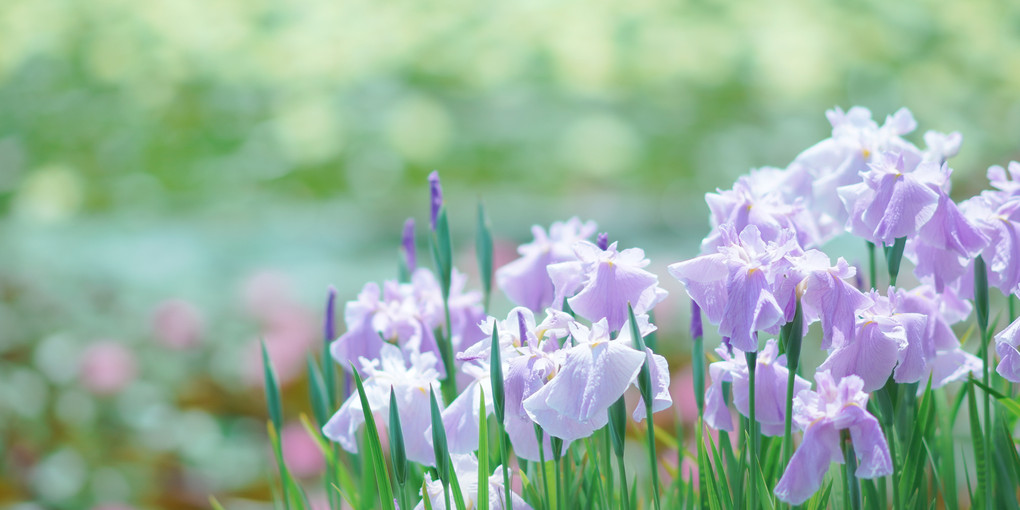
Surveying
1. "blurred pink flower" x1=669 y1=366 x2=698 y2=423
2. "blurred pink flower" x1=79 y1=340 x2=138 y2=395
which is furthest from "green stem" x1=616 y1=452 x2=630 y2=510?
"blurred pink flower" x1=79 y1=340 x2=138 y2=395

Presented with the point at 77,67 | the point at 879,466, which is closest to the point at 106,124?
the point at 77,67

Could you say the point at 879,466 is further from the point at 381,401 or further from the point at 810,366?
the point at 810,366

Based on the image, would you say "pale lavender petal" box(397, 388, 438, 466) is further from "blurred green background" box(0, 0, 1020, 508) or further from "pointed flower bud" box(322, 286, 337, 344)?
"blurred green background" box(0, 0, 1020, 508)

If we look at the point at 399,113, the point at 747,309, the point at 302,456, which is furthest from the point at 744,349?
the point at 399,113

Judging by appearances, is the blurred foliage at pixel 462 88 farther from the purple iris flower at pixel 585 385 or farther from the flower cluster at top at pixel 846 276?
the purple iris flower at pixel 585 385

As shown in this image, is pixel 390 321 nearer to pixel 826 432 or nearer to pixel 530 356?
pixel 530 356
